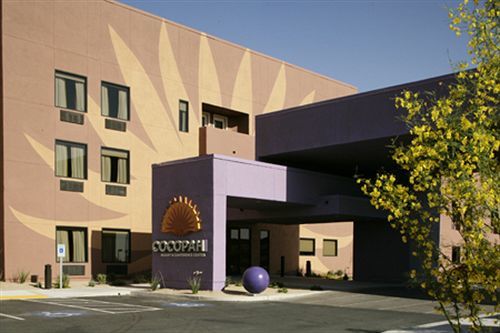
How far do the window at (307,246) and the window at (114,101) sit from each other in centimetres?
1644

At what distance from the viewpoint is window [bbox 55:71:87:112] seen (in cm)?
3103

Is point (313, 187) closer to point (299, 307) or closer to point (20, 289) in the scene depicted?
point (299, 307)

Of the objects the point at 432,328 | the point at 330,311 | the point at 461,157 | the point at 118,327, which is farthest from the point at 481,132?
the point at 330,311

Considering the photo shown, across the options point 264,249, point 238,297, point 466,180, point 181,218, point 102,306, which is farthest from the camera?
point 264,249

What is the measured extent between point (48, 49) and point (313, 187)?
1445 cm

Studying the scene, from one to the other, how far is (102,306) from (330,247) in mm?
28899

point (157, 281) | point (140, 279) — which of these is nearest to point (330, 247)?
point (140, 279)

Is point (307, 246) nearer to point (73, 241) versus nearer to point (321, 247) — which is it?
point (321, 247)

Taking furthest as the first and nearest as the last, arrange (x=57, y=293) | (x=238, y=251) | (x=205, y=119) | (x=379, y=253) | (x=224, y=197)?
(x=205, y=119), (x=238, y=251), (x=379, y=253), (x=224, y=197), (x=57, y=293)

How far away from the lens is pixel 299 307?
65.5 feet

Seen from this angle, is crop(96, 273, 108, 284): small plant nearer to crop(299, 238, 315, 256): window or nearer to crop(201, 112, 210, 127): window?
crop(201, 112, 210, 127): window

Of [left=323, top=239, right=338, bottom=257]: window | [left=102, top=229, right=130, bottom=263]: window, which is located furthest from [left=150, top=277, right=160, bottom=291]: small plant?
[left=323, top=239, right=338, bottom=257]: window

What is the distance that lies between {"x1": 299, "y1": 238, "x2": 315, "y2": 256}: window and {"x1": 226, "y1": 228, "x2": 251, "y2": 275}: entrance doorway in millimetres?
4936

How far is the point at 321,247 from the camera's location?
45406mm
